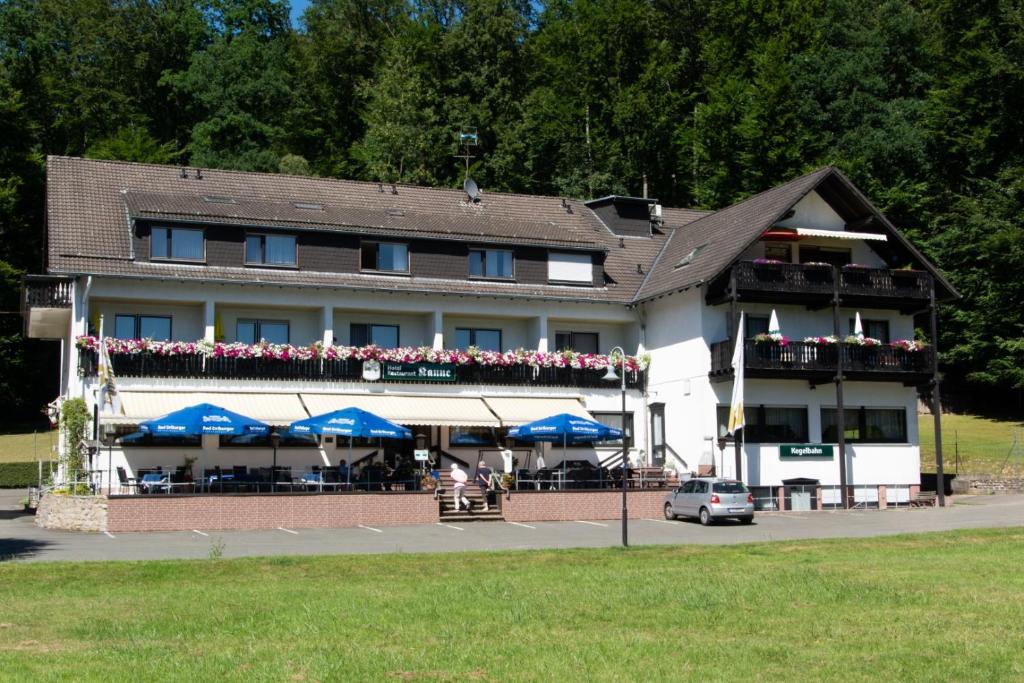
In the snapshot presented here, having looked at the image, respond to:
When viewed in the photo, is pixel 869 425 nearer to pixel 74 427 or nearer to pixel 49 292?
pixel 74 427

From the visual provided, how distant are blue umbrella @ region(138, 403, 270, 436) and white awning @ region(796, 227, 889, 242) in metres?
20.2

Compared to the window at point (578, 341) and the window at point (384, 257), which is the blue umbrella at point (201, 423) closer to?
the window at point (384, 257)

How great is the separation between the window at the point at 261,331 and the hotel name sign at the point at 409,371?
3.22 m

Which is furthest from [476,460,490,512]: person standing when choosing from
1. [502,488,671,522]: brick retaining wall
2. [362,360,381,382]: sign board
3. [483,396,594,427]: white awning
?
[362,360,381,382]: sign board

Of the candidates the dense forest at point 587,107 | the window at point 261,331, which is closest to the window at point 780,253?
the window at point 261,331

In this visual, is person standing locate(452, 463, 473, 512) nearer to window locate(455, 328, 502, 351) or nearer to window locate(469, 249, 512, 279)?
window locate(455, 328, 502, 351)

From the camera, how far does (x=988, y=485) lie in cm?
4844

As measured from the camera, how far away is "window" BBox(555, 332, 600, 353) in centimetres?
4794

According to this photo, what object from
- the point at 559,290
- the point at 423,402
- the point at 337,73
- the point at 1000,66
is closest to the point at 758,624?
the point at 423,402

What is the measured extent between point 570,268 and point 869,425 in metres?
11.9

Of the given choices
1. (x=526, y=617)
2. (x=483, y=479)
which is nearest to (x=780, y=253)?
(x=483, y=479)

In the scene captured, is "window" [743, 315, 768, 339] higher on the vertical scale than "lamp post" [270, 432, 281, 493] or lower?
higher

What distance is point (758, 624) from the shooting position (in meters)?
18.2

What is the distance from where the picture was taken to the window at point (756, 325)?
45188 millimetres
